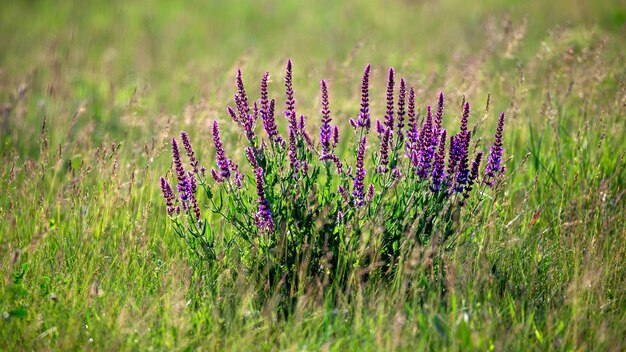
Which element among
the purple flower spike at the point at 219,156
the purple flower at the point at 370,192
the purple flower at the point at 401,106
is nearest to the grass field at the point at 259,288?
the purple flower spike at the point at 219,156

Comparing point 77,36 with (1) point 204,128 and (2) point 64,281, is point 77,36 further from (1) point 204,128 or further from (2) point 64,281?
(2) point 64,281

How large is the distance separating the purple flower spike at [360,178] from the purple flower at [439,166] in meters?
0.32

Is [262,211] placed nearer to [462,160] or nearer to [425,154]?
[425,154]

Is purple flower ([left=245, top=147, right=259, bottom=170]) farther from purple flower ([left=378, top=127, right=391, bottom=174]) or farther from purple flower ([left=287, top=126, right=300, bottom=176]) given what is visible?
purple flower ([left=378, top=127, right=391, bottom=174])

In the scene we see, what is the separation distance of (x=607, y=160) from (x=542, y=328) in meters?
1.73

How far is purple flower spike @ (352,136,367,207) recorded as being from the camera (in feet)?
9.97

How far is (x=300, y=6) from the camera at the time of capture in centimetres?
1028

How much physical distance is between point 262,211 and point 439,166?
32.1 inches

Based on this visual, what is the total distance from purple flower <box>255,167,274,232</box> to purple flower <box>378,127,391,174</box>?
0.53m

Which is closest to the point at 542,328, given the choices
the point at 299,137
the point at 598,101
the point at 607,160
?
the point at 299,137

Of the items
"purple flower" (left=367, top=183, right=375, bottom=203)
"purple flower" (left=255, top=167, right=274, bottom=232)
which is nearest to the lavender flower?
"purple flower" (left=367, top=183, right=375, bottom=203)

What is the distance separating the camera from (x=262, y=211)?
3.04 meters

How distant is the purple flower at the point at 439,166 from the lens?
303 centimetres

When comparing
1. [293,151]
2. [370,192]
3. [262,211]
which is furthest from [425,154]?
[262,211]
